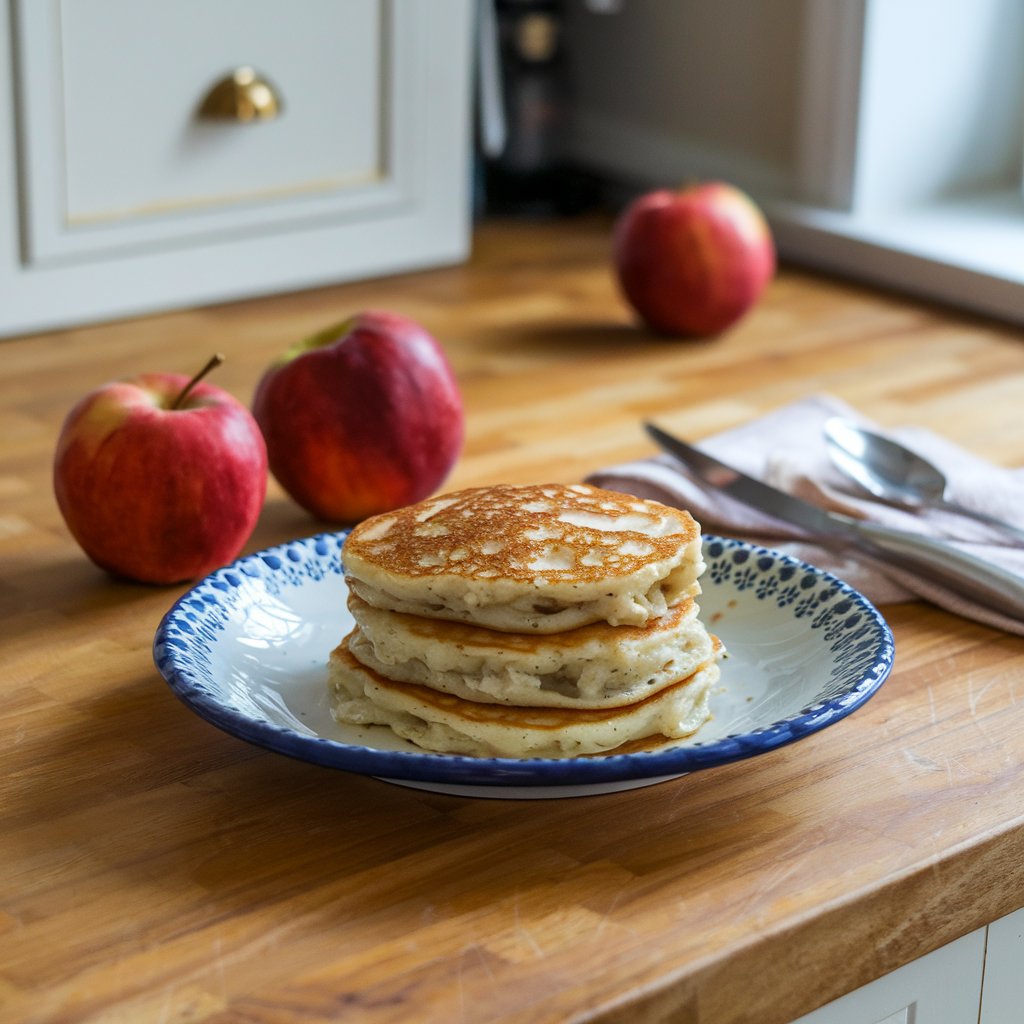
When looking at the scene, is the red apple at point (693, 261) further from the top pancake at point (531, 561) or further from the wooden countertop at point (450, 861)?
the top pancake at point (531, 561)

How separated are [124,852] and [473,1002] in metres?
0.17

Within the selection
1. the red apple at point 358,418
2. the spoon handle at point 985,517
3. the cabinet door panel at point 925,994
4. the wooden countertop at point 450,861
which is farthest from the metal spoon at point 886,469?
the cabinet door panel at point 925,994

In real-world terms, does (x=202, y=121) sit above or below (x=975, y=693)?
above

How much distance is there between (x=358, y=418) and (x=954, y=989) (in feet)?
1.61

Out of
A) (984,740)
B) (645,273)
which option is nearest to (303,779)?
(984,740)

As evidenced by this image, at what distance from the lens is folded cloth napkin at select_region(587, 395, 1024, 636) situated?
2.94 feet

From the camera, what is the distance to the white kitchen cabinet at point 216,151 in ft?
4.58

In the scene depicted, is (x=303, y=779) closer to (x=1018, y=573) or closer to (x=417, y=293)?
(x=1018, y=573)

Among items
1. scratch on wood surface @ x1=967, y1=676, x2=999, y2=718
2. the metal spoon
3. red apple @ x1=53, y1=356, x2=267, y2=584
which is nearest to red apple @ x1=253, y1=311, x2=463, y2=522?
red apple @ x1=53, y1=356, x2=267, y2=584

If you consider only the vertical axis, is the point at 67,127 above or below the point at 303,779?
above

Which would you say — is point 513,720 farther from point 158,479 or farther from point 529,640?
point 158,479

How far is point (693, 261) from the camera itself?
4.72 ft

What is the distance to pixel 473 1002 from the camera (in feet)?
1.80

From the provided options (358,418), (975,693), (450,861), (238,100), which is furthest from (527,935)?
(238,100)
